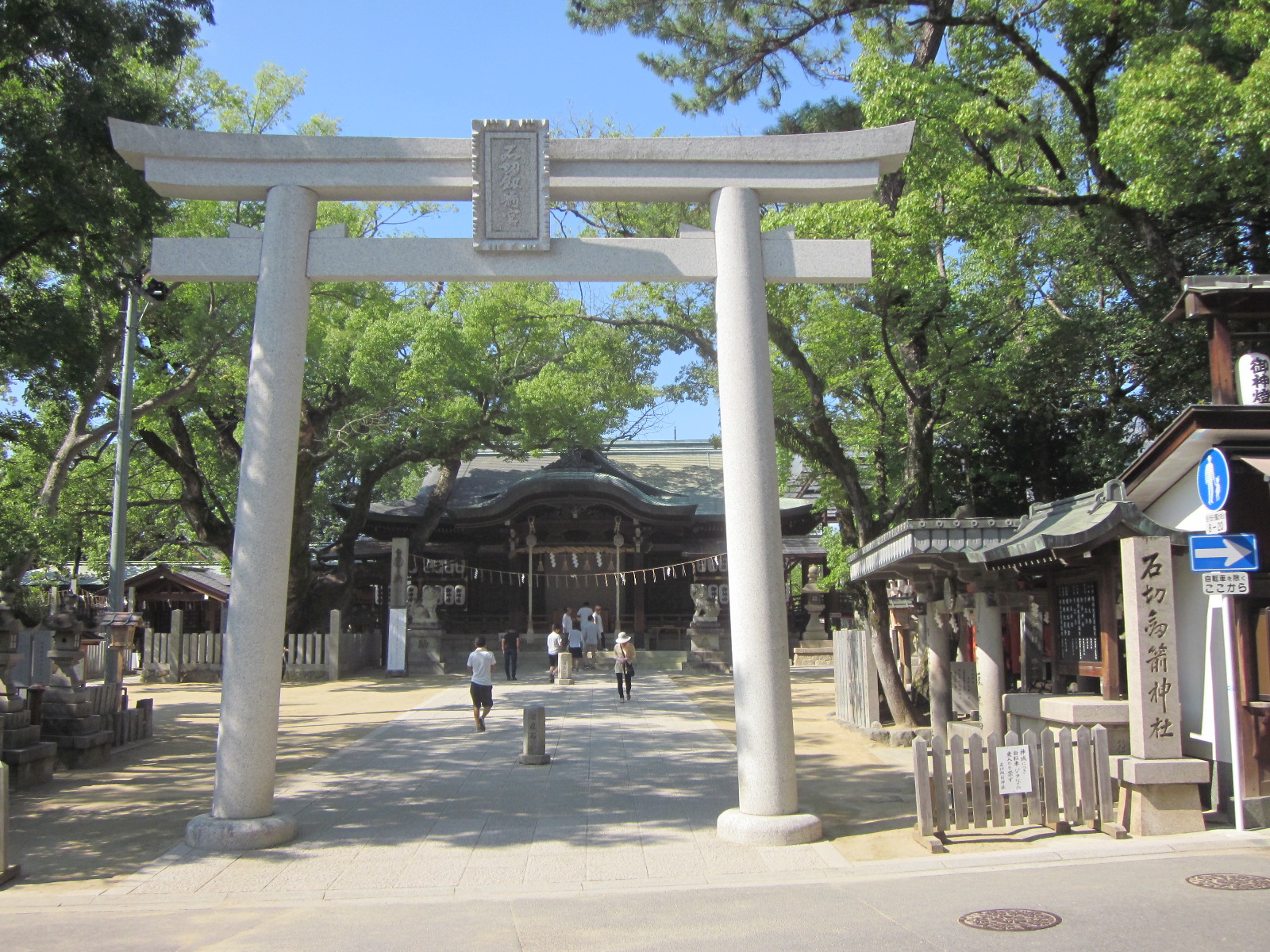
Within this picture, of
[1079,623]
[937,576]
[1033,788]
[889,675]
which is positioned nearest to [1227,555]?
[1033,788]

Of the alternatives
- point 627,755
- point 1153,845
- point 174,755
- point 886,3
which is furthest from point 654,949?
point 886,3

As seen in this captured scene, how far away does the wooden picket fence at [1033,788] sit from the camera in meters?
7.92

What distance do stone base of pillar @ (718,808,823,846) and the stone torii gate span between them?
0.40ft

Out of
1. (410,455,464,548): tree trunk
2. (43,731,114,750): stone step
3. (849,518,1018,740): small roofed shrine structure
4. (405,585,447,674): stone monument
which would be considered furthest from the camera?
(410,455,464,548): tree trunk

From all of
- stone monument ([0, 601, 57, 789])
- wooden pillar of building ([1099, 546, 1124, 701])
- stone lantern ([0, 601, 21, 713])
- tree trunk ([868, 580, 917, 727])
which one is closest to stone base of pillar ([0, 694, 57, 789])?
stone monument ([0, 601, 57, 789])

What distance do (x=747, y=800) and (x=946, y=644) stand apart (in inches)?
226

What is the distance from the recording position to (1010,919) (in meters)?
5.90

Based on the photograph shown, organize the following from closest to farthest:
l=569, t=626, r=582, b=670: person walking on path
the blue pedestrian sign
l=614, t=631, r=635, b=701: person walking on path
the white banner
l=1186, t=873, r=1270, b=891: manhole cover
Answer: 1. l=1186, t=873, r=1270, b=891: manhole cover
2. the blue pedestrian sign
3. l=614, t=631, r=635, b=701: person walking on path
4. l=569, t=626, r=582, b=670: person walking on path
5. the white banner

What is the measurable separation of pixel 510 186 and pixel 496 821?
19.5 ft

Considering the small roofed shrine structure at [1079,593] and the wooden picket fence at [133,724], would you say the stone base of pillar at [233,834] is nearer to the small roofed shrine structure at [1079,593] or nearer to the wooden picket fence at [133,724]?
the wooden picket fence at [133,724]

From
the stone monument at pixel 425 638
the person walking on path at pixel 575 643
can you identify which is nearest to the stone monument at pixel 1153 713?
the person walking on path at pixel 575 643

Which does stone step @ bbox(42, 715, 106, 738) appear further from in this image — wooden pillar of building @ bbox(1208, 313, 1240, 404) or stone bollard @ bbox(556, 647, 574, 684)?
wooden pillar of building @ bbox(1208, 313, 1240, 404)

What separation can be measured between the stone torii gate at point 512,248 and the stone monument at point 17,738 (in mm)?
4150

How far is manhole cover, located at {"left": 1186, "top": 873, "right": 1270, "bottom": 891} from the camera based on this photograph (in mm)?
6355
